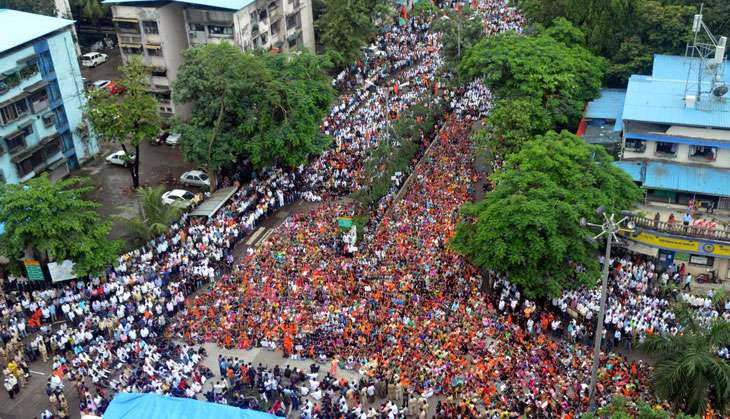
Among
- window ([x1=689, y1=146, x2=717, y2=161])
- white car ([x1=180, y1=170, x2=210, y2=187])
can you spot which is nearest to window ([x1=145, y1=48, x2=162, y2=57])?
white car ([x1=180, y1=170, x2=210, y2=187])

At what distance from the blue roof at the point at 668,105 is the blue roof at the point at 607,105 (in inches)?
96.5

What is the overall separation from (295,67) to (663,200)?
23.4 m

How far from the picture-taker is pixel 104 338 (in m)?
31.5

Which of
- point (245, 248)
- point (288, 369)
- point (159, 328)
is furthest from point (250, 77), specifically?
point (288, 369)

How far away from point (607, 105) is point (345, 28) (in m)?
23.2

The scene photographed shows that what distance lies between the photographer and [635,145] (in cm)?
3878

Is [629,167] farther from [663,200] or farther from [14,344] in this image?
[14,344]

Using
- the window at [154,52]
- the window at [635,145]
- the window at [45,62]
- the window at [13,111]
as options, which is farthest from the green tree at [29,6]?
the window at [635,145]

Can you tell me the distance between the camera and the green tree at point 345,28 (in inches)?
2331

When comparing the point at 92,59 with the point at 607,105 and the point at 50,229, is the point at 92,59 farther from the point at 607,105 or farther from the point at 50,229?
the point at 607,105

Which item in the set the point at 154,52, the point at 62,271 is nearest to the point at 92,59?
the point at 154,52

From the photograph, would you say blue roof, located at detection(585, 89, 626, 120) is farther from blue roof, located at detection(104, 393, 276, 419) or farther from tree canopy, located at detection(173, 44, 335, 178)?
blue roof, located at detection(104, 393, 276, 419)

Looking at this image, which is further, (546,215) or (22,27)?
(22,27)

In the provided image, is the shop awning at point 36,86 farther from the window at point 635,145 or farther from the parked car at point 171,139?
the window at point 635,145
